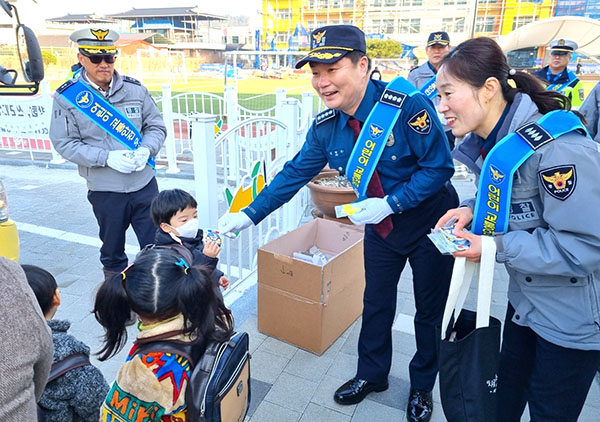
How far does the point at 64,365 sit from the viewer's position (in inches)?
54.4

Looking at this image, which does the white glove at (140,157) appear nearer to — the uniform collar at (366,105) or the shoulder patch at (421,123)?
the uniform collar at (366,105)

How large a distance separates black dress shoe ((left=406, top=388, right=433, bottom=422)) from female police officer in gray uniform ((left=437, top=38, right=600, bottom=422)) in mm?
683

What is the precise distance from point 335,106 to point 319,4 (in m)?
44.7

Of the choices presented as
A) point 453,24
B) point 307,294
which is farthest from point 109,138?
point 453,24

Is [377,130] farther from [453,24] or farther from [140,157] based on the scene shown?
[453,24]

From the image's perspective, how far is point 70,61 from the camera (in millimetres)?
22547

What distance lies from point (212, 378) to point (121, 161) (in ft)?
6.21

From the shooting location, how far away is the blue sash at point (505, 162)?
127cm

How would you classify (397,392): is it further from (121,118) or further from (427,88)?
(427,88)

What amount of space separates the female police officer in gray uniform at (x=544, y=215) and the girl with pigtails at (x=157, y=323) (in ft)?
2.94

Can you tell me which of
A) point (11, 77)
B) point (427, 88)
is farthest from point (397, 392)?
point (427, 88)

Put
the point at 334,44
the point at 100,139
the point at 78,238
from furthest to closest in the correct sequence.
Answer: the point at 78,238
the point at 100,139
the point at 334,44

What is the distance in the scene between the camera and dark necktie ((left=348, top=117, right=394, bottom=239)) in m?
1.97

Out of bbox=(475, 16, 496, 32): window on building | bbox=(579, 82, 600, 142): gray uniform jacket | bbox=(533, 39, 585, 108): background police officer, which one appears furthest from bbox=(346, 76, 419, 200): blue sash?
bbox=(475, 16, 496, 32): window on building
